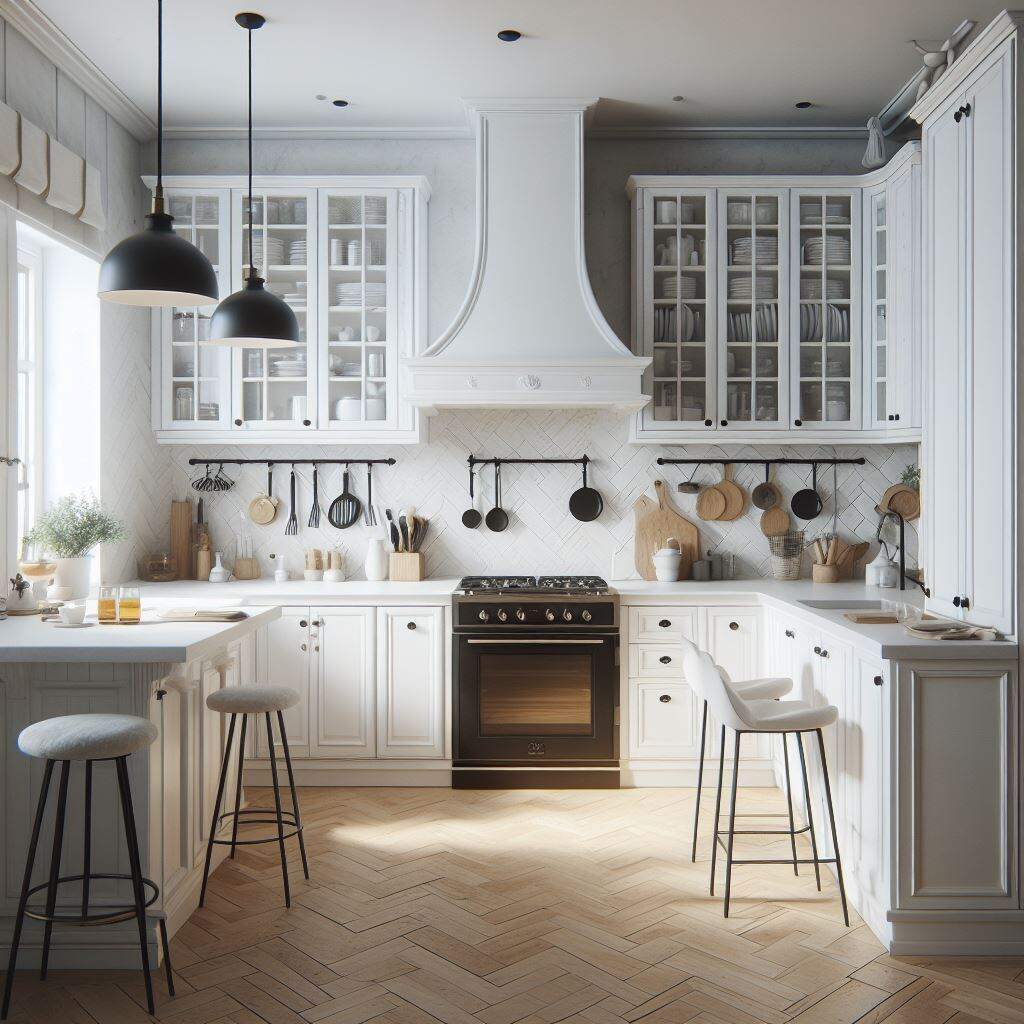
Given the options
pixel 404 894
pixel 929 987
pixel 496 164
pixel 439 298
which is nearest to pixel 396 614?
pixel 404 894

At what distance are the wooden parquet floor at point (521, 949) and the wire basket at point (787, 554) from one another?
5.17 ft

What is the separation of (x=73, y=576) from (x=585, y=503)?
2.49 meters

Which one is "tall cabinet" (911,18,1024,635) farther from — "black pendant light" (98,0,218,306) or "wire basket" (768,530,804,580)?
"black pendant light" (98,0,218,306)

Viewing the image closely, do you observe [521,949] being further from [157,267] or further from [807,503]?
[807,503]

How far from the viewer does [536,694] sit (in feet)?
13.9

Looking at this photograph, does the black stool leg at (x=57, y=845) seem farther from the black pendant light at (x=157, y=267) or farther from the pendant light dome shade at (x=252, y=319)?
the pendant light dome shade at (x=252, y=319)

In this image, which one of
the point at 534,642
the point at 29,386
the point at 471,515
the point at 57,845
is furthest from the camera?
the point at 471,515

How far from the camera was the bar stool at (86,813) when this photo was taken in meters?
2.35

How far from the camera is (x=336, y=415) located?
460cm

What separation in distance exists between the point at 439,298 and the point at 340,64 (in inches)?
48.4

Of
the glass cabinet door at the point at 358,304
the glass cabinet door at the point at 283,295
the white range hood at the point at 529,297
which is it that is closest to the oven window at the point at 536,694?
the white range hood at the point at 529,297

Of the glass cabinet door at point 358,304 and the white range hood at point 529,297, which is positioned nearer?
the white range hood at point 529,297

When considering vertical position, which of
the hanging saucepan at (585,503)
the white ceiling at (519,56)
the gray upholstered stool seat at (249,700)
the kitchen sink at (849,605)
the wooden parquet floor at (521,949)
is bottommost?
the wooden parquet floor at (521,949)

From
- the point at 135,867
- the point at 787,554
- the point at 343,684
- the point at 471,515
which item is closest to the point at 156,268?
the point at 135,867
